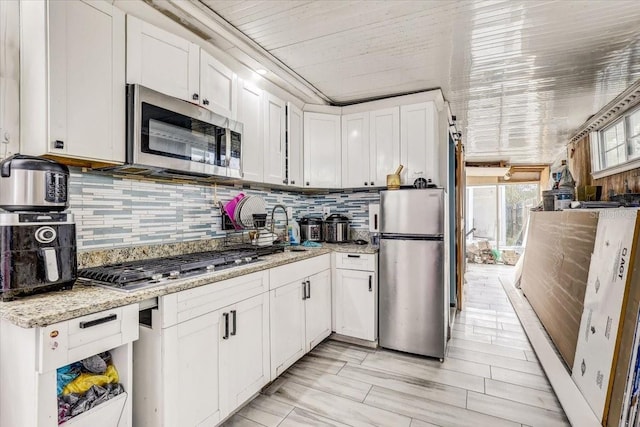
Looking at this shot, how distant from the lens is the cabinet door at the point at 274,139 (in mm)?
2803

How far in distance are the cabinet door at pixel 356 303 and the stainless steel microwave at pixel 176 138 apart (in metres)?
1.44

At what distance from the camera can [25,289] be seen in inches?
48.6

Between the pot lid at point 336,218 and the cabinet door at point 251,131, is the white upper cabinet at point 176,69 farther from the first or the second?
the pot lid at point 336,218

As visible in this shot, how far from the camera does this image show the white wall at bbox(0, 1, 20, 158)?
148 centimetres

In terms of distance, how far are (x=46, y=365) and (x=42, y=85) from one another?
1.18 meters

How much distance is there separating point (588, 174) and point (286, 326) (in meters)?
5.09

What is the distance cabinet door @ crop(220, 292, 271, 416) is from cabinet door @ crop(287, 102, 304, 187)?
1374 mm

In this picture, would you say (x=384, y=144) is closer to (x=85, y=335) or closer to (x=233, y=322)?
(x=233, y=322)

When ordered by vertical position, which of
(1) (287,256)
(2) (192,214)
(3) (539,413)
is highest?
(2) (192,214)

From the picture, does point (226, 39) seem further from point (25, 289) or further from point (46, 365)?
point (46, 365)

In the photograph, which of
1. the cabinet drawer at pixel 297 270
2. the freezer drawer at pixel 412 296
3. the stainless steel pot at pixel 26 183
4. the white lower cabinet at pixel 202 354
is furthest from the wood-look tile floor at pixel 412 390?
the stainless steel pot at pixel 26 183

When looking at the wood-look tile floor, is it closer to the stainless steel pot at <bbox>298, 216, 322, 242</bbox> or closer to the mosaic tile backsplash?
the stainless steel pot at <bbox>298, 216, 322, 242</bbox>

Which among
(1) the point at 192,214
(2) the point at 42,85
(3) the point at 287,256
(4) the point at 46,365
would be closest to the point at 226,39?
(2) the point at 42,85

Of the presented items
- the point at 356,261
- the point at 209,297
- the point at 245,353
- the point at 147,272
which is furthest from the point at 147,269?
the point at 356,261
